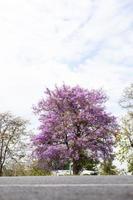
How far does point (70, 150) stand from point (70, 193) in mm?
31876

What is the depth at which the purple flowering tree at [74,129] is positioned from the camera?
33438 millimetres

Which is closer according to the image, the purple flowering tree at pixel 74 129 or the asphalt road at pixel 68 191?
the asphalt road at pixel 68 191

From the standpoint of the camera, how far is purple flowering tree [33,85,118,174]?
33438 millimetres

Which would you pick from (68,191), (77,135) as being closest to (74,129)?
(77,135)

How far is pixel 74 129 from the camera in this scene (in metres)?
35.0

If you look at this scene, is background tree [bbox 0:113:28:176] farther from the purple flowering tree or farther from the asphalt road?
the asphalt road

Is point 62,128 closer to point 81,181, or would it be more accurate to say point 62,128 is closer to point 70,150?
point 70,150

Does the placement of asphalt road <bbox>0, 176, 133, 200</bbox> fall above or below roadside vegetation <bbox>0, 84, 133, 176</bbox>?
below

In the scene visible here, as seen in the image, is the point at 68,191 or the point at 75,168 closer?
the point at 68,191

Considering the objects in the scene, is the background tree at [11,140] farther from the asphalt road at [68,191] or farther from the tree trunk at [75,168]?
the asphalt road at [68,191]

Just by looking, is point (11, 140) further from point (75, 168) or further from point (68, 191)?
point (68, 191)

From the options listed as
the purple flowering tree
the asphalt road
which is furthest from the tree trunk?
the asphalt road

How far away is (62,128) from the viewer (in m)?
34.6

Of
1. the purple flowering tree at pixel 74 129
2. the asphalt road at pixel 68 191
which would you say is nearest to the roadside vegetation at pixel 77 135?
the purple flowering tree at pixel 74 129
